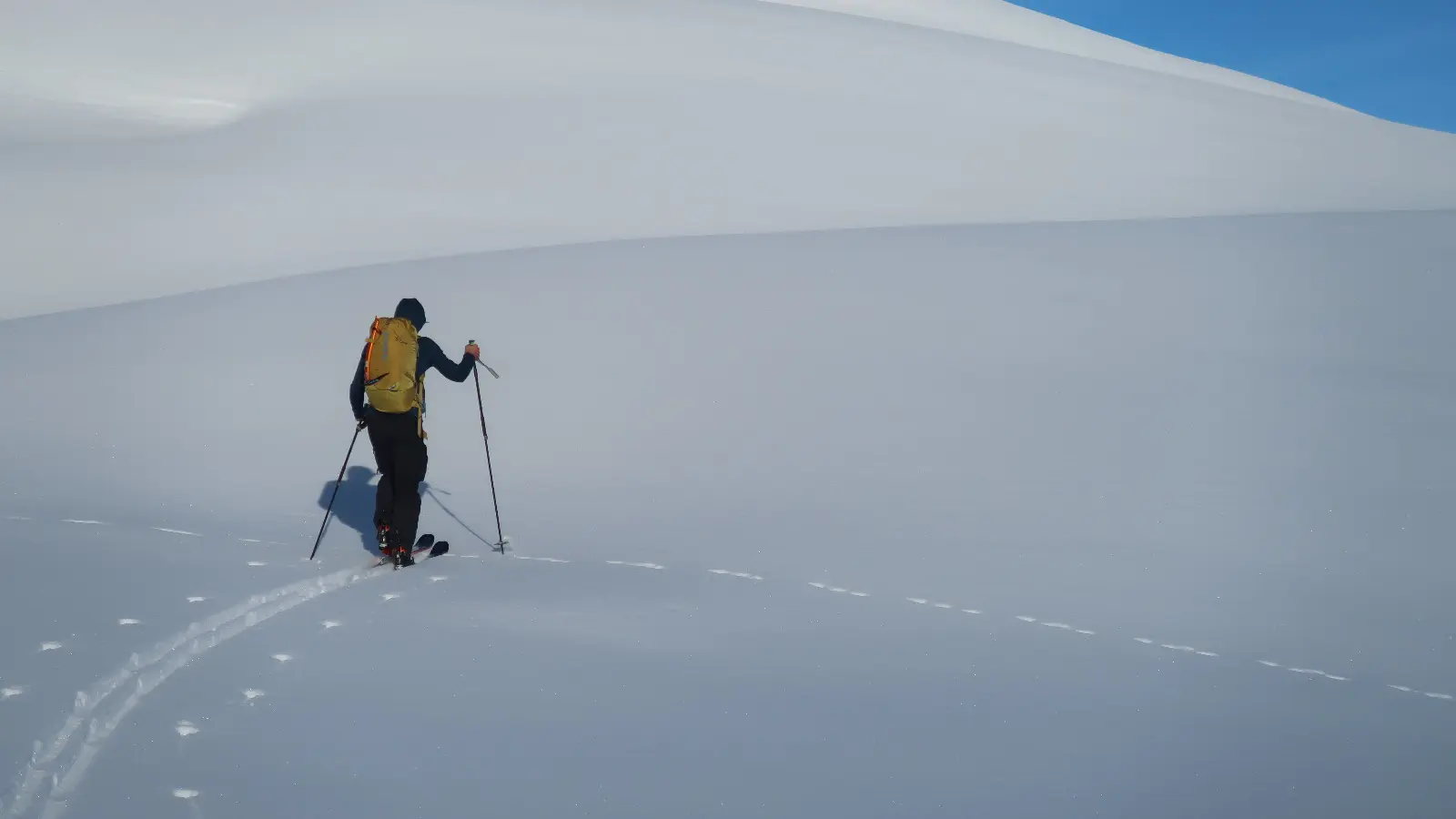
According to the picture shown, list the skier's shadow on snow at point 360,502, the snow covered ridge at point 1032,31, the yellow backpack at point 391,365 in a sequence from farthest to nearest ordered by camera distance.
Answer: the snow covered ridge at point 1032,31, the skier's shadow on snow at point 360,502, the yellow backpack at point 391,365

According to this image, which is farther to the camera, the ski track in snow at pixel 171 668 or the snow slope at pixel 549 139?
the snow slope at pixel 549 139

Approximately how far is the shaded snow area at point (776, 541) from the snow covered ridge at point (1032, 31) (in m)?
20.2

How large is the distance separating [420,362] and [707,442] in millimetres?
2663

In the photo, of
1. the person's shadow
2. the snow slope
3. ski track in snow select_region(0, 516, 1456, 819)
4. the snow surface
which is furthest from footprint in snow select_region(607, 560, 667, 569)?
the snow slope

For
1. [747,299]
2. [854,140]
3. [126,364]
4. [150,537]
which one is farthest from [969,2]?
[150,537]

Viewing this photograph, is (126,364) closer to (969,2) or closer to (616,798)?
(616,798)

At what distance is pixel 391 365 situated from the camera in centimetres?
674

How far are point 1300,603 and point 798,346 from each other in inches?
207

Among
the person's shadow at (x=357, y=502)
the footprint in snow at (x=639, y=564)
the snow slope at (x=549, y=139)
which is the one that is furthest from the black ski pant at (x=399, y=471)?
the snow slope at (x=549, y=139)

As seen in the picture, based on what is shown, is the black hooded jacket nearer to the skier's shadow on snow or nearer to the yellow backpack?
the yellow backpack

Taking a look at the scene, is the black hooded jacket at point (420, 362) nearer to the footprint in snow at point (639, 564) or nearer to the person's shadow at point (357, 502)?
the person's shadow at point (357, 502)

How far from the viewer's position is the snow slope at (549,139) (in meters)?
13.9

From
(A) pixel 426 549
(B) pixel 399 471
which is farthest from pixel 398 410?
(A) pixel 426 549

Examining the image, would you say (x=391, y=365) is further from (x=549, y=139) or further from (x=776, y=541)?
(x=549, y=139)
